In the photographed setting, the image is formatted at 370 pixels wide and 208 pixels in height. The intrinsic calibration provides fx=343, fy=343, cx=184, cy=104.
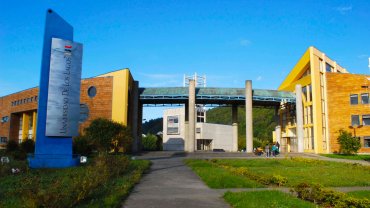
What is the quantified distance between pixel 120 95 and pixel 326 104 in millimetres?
30872

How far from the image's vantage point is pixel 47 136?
24.6 m

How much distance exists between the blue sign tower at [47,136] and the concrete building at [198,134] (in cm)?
6810

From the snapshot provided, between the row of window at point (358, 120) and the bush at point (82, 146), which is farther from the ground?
the row of window at point (358, 120)

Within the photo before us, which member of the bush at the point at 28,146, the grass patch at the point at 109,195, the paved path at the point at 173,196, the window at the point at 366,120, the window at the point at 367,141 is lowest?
the paved path at the point at 173,196

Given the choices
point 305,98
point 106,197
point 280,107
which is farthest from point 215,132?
point 106,197

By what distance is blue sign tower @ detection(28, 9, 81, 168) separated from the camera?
2411cm

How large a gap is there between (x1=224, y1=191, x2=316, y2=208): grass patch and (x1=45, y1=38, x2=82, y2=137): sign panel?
1667 cm

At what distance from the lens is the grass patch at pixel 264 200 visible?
9.78 m

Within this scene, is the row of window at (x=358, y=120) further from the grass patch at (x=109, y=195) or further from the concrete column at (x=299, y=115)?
the grass patch at (x=109, y=195)

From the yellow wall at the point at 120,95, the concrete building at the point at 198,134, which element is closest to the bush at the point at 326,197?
the yellow wall at the point at 120,95

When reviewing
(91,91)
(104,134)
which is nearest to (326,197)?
(104,134)

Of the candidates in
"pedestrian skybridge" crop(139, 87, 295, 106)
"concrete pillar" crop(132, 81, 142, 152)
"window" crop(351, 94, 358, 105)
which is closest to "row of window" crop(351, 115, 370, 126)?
"window" crop(351, 94, 358, 105)

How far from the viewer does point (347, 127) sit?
49.8 m

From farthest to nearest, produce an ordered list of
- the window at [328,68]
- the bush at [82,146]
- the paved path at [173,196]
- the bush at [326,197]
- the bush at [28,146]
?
the window at [328,68], the bush at [28,146], the bush at [82,146], the paved path at [173,196], the bush at [326,197]
